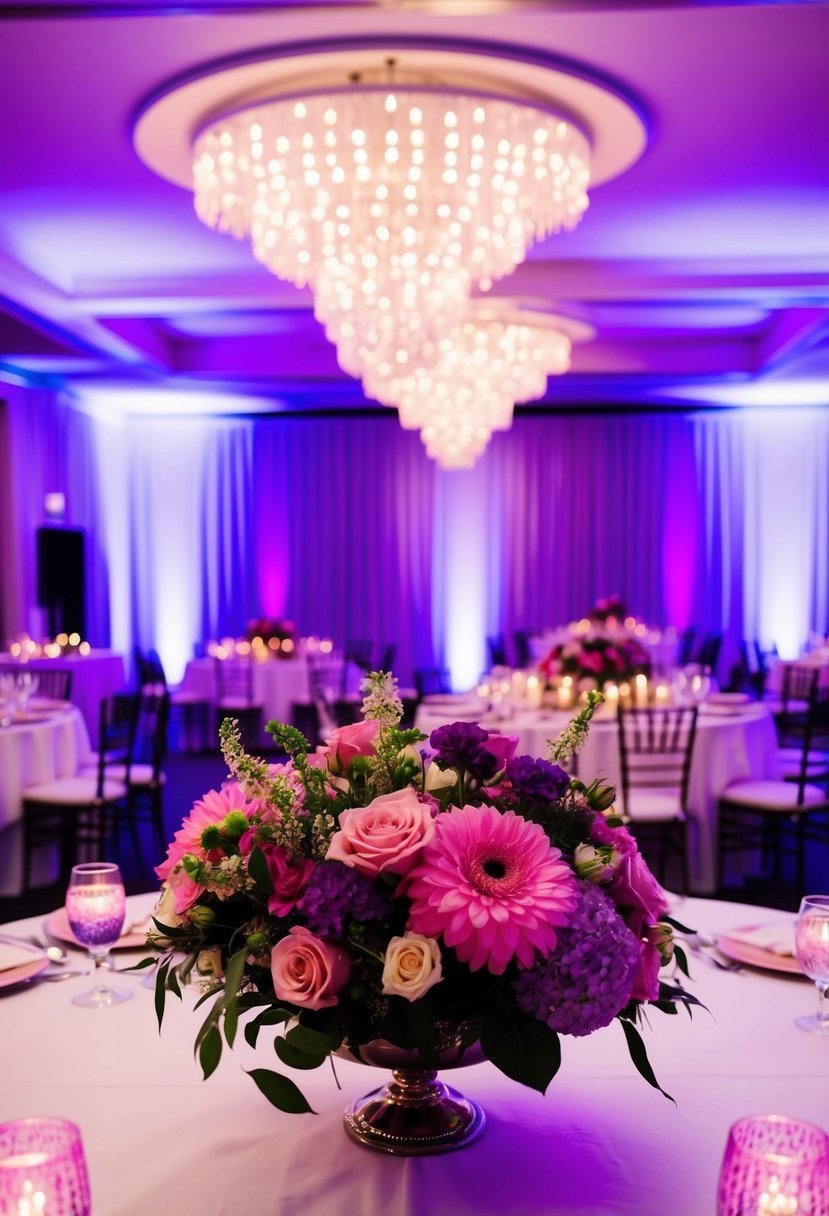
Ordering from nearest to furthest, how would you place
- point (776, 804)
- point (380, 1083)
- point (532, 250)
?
point (380, 1083)
point (776, 804)
point (532, 250)

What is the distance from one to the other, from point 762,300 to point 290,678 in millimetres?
4896

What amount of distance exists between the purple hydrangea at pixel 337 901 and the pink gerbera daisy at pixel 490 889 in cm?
4

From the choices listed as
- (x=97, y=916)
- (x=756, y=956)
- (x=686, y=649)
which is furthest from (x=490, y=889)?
(x=686, y=649)

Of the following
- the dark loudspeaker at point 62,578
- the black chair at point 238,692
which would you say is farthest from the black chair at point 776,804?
the dark loudspeaker at point 62,578

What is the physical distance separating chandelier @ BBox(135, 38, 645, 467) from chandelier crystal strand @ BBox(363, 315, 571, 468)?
234 cm

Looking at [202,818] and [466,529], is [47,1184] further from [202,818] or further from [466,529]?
[466,529]

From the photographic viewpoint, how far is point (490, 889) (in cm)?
103

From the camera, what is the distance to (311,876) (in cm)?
108

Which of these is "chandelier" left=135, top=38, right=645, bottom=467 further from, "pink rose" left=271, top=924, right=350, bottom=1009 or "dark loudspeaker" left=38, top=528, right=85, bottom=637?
"dark loudspeaker" left=38, top=528, right=85, bottom=637

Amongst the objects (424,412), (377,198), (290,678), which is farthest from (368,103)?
(290,678)

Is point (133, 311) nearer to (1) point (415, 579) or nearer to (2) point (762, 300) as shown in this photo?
(2) point (762, 300)

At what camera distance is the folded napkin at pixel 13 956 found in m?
1.75

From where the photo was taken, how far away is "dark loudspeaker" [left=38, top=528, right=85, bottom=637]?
10805 mm

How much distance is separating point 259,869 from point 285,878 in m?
0.03
